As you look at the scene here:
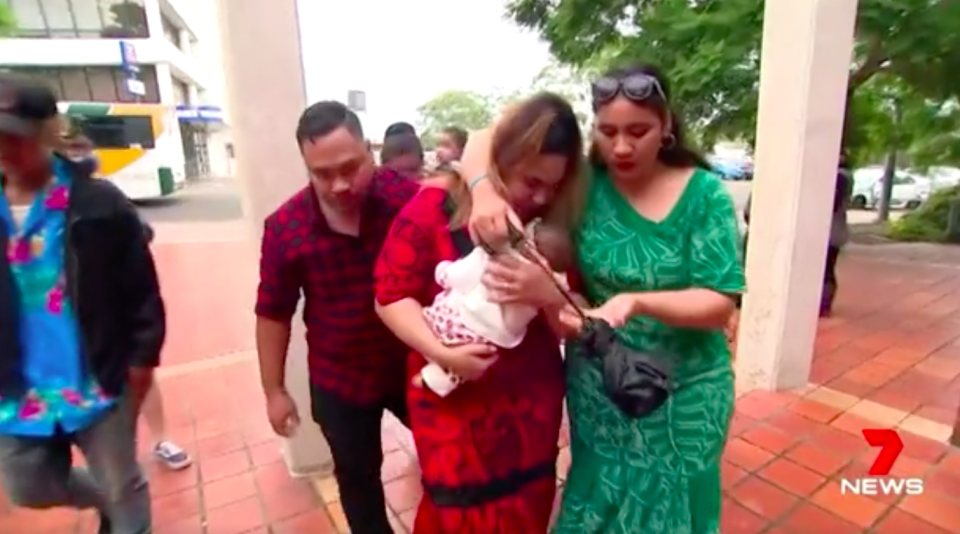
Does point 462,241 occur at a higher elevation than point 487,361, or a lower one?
higher

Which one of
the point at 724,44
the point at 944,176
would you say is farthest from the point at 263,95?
the point at 944,176

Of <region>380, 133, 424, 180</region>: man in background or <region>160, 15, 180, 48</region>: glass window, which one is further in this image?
<region>160, 15, 180, 48</region>: glass window

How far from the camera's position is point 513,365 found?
1253 millimetres

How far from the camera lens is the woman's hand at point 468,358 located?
1146 mm

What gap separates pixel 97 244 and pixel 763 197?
2961 millimetres

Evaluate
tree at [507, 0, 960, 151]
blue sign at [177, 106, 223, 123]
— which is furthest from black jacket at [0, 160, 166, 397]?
blue sign at [177, 106, 223, 123]

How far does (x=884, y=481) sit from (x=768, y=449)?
44 cm

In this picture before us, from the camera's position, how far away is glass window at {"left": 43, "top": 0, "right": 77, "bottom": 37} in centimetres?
2162

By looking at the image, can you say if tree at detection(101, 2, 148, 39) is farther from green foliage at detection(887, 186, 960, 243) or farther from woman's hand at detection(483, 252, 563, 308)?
woman's hand at detection(483, 252, 563, 308)

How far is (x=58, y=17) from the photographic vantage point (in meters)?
21.7

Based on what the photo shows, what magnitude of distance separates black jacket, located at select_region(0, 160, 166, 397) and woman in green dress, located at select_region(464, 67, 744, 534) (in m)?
1.06

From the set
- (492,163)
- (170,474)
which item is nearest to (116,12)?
(170,474)

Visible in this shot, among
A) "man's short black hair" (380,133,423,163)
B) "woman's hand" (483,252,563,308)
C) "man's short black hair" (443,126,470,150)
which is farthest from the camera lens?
"man's short black hair" (380,133,423,163)

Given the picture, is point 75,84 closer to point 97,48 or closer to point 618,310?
point 97,48
